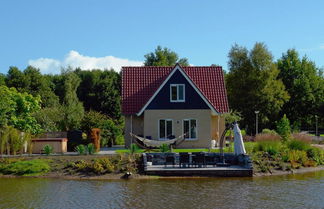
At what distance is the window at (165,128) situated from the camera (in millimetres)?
33250

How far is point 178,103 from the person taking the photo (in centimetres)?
3325

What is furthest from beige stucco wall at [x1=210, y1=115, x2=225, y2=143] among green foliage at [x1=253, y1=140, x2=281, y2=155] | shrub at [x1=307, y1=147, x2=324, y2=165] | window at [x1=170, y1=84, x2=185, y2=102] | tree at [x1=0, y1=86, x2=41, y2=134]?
tree at [x1=0, y1=86, x2=41, y2=134]

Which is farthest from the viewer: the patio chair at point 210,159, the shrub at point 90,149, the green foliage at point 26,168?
the shrub at point 90,149

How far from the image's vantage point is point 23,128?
32.7 m

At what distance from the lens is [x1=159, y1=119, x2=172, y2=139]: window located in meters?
33.2

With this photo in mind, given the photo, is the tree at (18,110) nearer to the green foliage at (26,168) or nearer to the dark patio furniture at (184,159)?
the green foliage at (26,168)

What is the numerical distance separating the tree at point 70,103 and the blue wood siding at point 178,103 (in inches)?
301

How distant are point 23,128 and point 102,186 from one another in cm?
1375

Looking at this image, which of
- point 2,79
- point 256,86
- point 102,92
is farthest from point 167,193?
point 102,92


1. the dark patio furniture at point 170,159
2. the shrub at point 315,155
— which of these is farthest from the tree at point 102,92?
the shrub at point 315,155

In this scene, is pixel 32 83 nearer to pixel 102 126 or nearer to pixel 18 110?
pixel 18 110

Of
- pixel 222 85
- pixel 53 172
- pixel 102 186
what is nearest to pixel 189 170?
pixel 102 186

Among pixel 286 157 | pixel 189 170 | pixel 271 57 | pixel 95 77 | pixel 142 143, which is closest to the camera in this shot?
pixel 189 170

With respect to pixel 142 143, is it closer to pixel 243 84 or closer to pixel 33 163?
pixel 33 163
